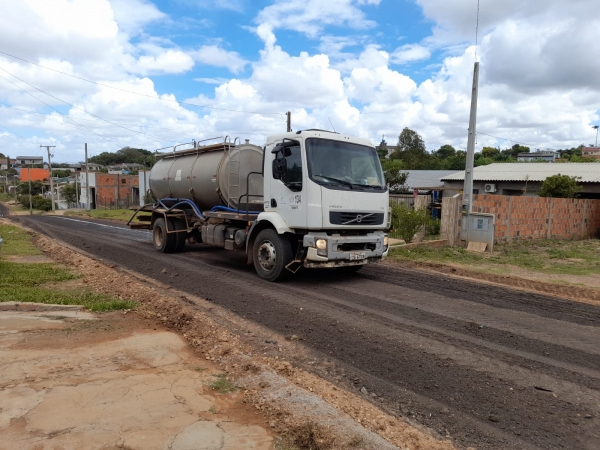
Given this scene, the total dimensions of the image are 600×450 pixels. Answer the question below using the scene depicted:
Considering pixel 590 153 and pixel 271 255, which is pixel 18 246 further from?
pixel 590 153

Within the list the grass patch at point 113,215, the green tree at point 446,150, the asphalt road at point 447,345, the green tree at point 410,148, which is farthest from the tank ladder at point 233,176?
the green tree at point 446,150

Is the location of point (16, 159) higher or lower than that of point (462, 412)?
higher

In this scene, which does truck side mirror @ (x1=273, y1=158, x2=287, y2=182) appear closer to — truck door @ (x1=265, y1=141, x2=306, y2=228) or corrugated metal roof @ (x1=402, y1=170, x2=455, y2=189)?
truck door @ (x1=265, y1=141, x2=306, y2=228)

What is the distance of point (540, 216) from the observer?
17.5 meters

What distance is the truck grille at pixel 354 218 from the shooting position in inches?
332

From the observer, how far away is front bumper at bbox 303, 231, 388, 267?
27.8 ft

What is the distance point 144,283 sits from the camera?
902 cm

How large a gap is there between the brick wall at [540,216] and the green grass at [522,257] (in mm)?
700

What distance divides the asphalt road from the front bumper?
1.73 ft

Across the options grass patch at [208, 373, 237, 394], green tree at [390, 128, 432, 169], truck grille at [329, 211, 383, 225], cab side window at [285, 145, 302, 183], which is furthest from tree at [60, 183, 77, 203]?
grass patch at [208, 373, 237, 394]

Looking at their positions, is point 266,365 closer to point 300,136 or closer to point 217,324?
point 217,324

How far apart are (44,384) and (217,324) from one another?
2.56 metres

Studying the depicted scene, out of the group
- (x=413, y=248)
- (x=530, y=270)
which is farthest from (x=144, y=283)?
(x=530, y=270)

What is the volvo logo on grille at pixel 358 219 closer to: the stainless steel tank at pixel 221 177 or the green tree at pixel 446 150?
the stainless steel tank at pixel 221 177
